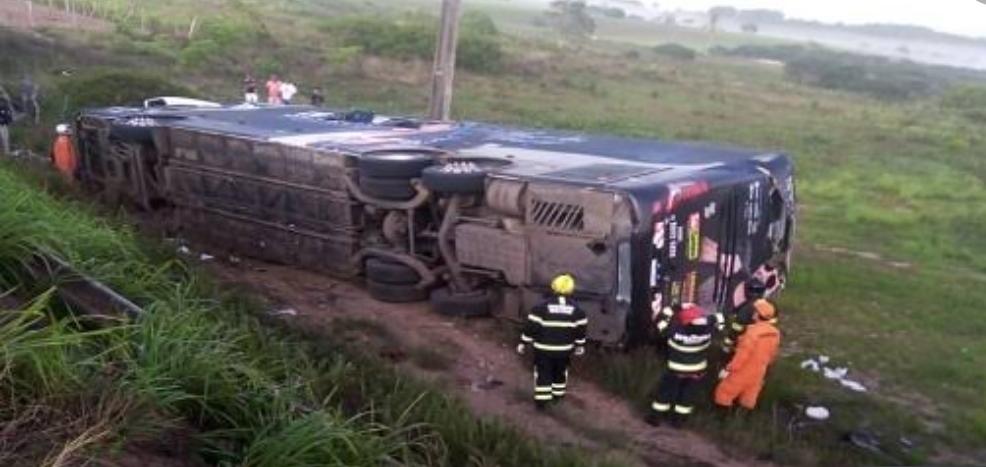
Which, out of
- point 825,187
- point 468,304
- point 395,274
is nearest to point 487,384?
point 468,304

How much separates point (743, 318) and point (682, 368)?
0.78 m

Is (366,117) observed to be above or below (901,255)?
above

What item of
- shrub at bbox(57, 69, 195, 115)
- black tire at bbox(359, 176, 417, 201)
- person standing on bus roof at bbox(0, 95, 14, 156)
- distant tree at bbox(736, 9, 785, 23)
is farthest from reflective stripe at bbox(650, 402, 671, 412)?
distant tree at bbox(736, 9, 785, 23)

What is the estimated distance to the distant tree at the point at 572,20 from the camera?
8244 centimetres

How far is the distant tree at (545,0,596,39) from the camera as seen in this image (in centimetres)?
8244

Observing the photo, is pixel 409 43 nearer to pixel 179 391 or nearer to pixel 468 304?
pixel 468 304

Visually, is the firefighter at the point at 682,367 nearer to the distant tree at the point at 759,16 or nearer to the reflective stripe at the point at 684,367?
the reflective stripe at the point at 684,367

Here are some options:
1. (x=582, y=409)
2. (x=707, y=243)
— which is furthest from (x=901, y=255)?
(x=582, y=409)

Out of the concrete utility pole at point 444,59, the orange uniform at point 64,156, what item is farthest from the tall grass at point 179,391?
the concrete utility pole at point 444,59

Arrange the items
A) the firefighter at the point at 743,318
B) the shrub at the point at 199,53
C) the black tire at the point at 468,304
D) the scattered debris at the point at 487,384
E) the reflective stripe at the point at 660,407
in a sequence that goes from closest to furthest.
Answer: the reflective stripe at the point at 660,407 < the firefighter at the point at 743,318 < the scattered debris at the point at 487,384 < the black tire at the point at 468,304 < the shrub at the point at 199,53

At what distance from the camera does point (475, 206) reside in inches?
378

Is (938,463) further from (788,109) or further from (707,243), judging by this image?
(788,109)

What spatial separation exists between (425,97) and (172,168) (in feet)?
69.0

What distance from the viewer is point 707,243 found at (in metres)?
9.40
